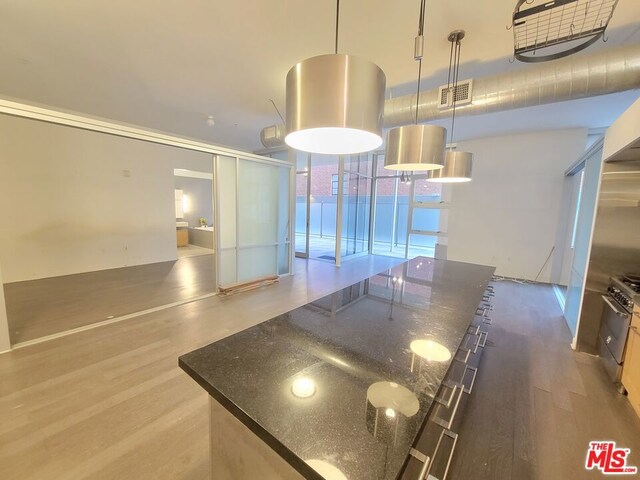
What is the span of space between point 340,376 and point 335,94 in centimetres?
101

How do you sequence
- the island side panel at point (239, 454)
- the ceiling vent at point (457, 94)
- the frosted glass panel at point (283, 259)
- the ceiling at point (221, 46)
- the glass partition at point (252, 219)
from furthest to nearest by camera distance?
1. the frosted glass panel at point (283, 259)
2. the glass partition at point (252, 219)
3. the ceiling vent at point (457, 94)
4. the ceiling at point (221, 46)
5. the island side panel at point (239, 454)

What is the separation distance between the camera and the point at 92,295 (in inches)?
155

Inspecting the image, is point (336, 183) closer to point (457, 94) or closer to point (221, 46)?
point (457, 94)

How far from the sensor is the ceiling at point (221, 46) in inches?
83.6

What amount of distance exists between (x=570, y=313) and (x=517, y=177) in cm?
314

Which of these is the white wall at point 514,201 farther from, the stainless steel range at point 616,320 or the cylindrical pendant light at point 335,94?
the cylindrical pendant light at point 335,94

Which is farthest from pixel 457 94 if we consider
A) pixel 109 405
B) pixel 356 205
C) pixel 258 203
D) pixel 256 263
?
pixel 356 205

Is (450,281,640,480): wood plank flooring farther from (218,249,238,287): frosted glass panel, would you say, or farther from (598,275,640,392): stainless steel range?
(218,249,238,287): frosted glass panel

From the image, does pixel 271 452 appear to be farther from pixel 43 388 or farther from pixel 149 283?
pixel 149 283

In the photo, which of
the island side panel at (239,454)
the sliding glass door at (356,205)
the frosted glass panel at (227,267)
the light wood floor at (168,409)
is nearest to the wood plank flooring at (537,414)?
the light wood floor at (168,409)

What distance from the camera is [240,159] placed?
4.29 meters

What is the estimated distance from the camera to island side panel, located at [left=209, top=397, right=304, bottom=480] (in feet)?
2.68

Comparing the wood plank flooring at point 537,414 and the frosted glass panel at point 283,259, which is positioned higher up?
the frosted glass panel at point 283,259

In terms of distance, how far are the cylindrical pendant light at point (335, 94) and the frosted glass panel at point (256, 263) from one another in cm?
393
